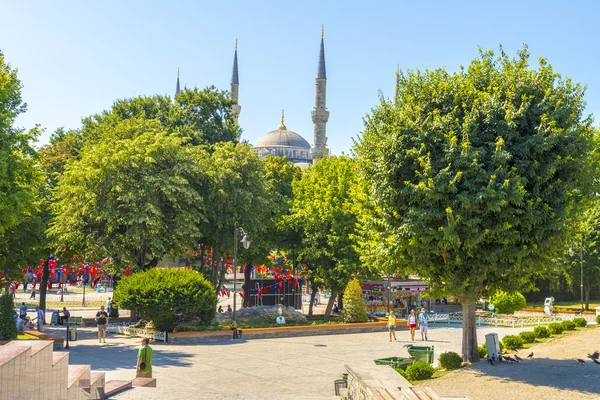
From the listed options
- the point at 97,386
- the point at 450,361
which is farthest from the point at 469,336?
the point at 97,386

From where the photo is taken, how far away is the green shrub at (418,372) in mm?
18562

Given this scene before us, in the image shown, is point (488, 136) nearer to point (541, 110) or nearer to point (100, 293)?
point (541, 110)

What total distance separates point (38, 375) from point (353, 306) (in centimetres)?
2609

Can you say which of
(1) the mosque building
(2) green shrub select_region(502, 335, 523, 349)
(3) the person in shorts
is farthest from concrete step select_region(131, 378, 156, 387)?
(1) the mosque building

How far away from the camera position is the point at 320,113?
10256 cm

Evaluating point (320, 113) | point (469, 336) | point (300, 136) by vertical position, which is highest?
point (300, 136)

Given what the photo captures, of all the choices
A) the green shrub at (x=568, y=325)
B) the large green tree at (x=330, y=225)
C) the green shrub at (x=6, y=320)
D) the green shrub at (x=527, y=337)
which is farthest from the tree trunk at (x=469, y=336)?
the green shrub at (x=6, y=320)

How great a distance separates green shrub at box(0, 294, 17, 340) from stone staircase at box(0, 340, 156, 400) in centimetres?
1112

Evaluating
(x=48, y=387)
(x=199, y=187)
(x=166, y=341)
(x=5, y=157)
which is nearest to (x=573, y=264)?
(x=199, y=187)

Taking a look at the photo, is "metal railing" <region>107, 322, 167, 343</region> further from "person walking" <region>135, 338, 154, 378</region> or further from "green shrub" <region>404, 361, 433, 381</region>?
"green shrub" <region>404, 361, 433, 381</region>

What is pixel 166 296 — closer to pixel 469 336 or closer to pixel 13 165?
pixel 13 165

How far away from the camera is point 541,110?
62.7 ft

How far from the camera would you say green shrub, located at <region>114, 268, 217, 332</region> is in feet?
91.3

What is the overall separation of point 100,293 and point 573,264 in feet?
179
